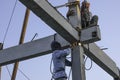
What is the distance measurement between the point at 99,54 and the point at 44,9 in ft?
8.20

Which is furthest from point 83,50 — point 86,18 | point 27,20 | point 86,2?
point 27,20

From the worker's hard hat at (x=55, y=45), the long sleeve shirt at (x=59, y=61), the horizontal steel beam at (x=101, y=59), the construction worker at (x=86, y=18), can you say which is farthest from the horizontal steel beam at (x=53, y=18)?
the horizontal steel beam at (x=101, y=59)

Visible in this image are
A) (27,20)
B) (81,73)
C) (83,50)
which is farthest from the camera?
(27,20)

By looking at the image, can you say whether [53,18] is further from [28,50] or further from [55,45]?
[28,50]

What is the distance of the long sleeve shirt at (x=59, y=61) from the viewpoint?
763 cm

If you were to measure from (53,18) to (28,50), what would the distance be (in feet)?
5.61

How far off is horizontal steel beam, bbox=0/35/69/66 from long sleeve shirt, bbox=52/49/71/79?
485 mm

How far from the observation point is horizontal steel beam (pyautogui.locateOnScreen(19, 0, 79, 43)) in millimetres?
7098

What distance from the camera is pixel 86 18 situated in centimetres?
865

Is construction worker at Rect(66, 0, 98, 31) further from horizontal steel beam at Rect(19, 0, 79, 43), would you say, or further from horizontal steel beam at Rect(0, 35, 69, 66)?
horizontal steel beam at Rect(0, 35, 69, 66)

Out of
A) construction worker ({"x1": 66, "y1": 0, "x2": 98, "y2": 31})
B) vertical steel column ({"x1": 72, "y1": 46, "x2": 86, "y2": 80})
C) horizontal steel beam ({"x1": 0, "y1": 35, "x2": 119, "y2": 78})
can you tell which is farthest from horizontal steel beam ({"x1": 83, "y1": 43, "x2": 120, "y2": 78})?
construction worker ({"x1": 66, "y1": 0, "x2": 98, "y2": 31})

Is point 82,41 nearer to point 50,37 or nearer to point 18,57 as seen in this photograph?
point 50,37

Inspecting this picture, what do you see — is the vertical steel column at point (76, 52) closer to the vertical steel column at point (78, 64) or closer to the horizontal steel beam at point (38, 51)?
the vertical steel column at point (78, 64)

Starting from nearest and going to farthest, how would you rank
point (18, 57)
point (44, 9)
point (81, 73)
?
point (44, 9) < point (81, 73) < point (18, 57)
